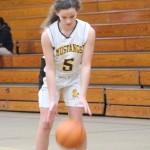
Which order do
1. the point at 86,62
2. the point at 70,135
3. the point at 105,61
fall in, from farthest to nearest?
the point at 105,61
the point at 86,62
the point at 70,135

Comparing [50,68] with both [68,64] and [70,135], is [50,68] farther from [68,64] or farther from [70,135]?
[70,135]

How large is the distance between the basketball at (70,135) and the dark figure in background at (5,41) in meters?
6.88

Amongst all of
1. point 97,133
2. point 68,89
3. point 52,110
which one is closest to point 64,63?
point 68,89

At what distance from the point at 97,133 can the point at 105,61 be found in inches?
109

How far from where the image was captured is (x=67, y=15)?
14.5ft

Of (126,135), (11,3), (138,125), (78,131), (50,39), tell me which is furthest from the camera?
(11,3)

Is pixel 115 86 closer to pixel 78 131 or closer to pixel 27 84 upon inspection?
pixel 27 84

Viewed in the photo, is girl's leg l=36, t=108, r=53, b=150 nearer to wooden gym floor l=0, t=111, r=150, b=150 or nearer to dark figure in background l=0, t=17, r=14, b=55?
wooden gym floor l=0, t=111, r=150, b=150

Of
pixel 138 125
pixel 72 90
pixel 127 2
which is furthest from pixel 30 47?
pixel 72 90

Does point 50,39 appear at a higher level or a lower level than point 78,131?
higher

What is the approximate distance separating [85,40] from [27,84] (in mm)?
5503

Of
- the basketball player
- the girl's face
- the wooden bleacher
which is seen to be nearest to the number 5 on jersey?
the basketball player

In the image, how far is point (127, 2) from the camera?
1160 cm

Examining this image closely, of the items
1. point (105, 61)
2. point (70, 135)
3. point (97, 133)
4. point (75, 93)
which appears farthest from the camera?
point (105, 61)
